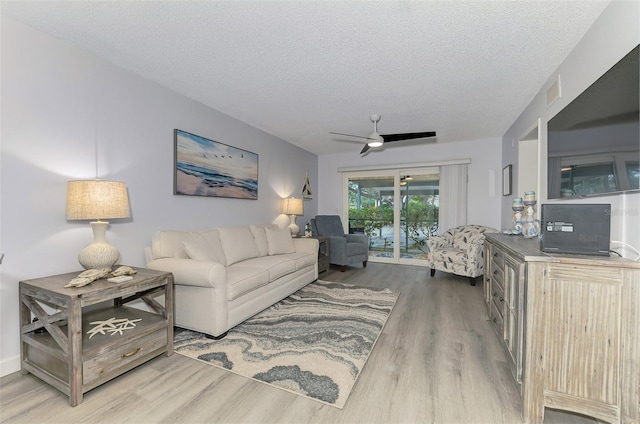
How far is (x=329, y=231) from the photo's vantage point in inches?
212

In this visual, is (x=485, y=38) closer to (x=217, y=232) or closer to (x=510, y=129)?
(x=510, y=129)

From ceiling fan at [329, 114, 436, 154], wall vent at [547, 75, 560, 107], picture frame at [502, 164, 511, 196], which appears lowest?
picture frame at [502, 164, 511, 196]

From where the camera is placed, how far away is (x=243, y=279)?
2.53 metres

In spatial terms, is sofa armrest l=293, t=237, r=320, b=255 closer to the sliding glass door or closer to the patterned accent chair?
the patterned accent chair

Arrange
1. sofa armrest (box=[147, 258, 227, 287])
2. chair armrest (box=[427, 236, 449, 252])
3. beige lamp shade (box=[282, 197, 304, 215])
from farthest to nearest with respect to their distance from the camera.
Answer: beige lamp shade (box=[282, 197, 304, 215]), chair armrest (box=[427, 236, 449, 252]), sofa armrest (box=[147, 258, 227, 287])

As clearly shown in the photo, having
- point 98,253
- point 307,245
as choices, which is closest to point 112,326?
point 98,253

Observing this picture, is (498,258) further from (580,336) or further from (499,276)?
(580,336)

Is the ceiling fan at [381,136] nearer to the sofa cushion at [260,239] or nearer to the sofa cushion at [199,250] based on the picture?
the sofa cushion at [260,239]

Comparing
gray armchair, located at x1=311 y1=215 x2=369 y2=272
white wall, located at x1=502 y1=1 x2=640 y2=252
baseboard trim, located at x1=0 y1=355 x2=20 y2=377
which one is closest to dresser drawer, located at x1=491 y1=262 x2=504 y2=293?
white wall, located at x1=502 y1=1 x2=640 y2=252

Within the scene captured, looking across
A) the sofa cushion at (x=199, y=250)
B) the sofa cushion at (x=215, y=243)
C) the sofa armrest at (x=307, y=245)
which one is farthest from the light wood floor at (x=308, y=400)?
the sofa armrest at (x=307, y=245)

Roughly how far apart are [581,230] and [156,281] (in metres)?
2.67

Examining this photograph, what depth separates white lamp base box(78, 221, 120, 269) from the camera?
6.46ft

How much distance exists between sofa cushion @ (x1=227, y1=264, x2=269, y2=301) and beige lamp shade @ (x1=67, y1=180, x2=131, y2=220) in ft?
3.41

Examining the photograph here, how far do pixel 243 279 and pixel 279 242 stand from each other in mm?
1367
